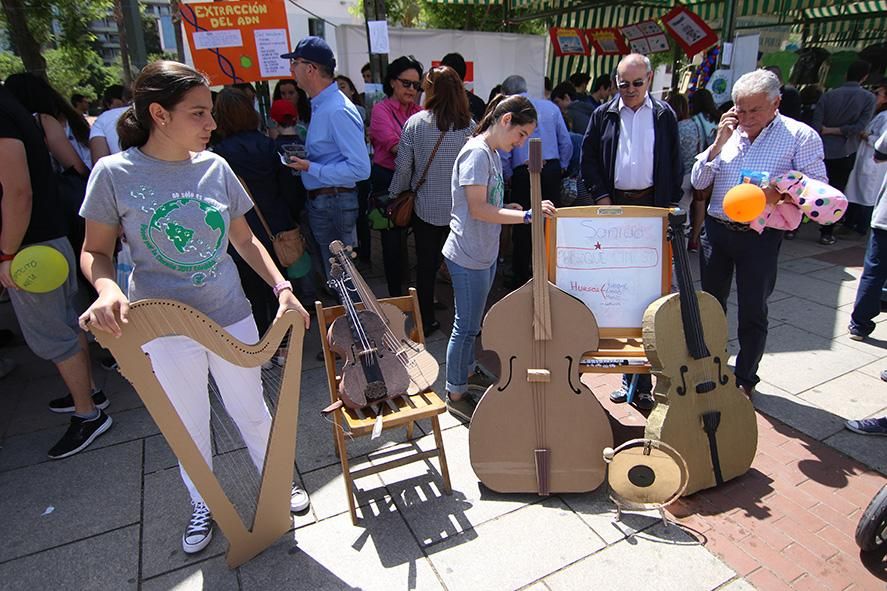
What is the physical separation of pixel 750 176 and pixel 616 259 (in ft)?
2.78

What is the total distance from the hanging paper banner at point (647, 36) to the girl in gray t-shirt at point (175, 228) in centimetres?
1057

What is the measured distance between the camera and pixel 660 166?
3.34 m

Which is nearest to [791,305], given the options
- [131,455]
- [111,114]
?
[131,455]

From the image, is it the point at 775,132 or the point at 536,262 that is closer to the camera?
the point at 536,262

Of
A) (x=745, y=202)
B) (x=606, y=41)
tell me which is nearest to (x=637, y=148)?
(x=745, y=202)

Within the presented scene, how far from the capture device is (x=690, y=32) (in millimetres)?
8805

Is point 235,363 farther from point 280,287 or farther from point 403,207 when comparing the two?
point 403,207

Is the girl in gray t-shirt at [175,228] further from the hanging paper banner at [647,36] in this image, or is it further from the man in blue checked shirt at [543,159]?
the hanging paper banner at [647,36]

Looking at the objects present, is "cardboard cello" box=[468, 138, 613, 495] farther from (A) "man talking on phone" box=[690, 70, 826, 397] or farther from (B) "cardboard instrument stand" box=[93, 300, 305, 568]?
(A) "man talking on phone" box=[690, 70, 826, 397]

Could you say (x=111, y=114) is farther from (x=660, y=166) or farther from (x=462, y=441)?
(x=660, y=166)

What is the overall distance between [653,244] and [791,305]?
2919mm

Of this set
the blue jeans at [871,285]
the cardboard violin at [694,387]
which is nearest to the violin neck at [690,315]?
the cardboard violin at [694,387]

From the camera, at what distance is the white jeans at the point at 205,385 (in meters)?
1.93

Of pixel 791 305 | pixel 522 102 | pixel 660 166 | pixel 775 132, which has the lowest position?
pixel 791 305
